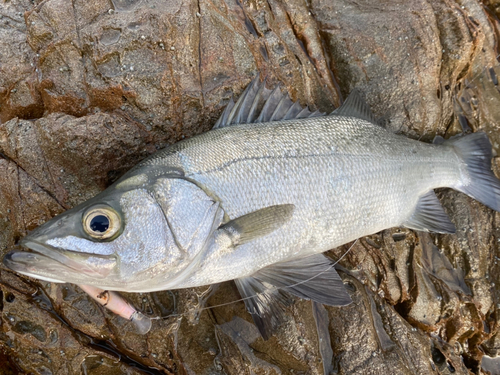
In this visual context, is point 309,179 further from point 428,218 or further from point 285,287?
point 428,218

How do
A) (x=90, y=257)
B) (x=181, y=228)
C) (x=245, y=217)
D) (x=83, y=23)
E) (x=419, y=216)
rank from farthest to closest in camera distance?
(x=419, y=216)
(x=83, y=23)
(x=245, y=217)
(x=181, y=228)
(x=90, y=257)

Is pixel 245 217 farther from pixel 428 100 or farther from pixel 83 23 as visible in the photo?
pixel 428 100

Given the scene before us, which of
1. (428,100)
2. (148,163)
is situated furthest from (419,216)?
(148,163)

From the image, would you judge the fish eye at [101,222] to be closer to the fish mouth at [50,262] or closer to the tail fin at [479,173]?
the fish mouth at [50,262]

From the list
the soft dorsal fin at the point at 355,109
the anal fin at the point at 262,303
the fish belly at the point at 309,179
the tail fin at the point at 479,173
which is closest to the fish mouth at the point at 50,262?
the fish belly at the point at 309,179

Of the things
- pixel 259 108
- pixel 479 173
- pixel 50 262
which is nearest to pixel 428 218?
pixel 479 173

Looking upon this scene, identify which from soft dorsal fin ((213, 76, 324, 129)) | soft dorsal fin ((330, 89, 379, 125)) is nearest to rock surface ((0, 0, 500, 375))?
soft dorsal fin ((213, 76, 324, 129))
